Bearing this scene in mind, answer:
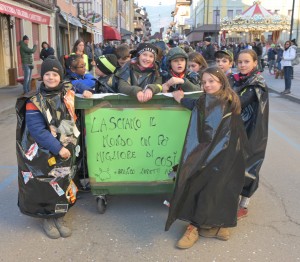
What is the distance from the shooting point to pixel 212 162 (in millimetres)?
2898

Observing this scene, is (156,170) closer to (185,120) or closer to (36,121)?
(185,120)

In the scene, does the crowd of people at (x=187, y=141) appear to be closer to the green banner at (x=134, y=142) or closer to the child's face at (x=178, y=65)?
the child's face at (x=178, y=65)

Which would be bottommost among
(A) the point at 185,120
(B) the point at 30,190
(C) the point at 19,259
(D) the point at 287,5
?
(C) the point at 19,259

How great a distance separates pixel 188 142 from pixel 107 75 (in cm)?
146

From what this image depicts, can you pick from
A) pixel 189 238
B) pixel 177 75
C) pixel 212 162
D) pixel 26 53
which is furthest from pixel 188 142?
pixel 26 53

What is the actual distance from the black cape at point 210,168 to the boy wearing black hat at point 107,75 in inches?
40.4

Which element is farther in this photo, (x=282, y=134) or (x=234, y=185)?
(x=282, y=134)

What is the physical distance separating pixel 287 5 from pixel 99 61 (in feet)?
217

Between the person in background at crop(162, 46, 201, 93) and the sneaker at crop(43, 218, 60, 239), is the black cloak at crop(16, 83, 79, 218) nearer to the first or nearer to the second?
the sneaker at crop(43, 218, 60, 239)

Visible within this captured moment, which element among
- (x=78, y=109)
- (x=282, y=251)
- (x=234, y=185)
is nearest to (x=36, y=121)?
(x=78, y=109)

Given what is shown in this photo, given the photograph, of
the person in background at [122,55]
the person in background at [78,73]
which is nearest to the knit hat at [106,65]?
the person in background at [78,73]

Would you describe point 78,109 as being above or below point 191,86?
below

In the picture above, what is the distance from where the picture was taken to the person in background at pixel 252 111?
3291mm

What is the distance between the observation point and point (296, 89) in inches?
532
